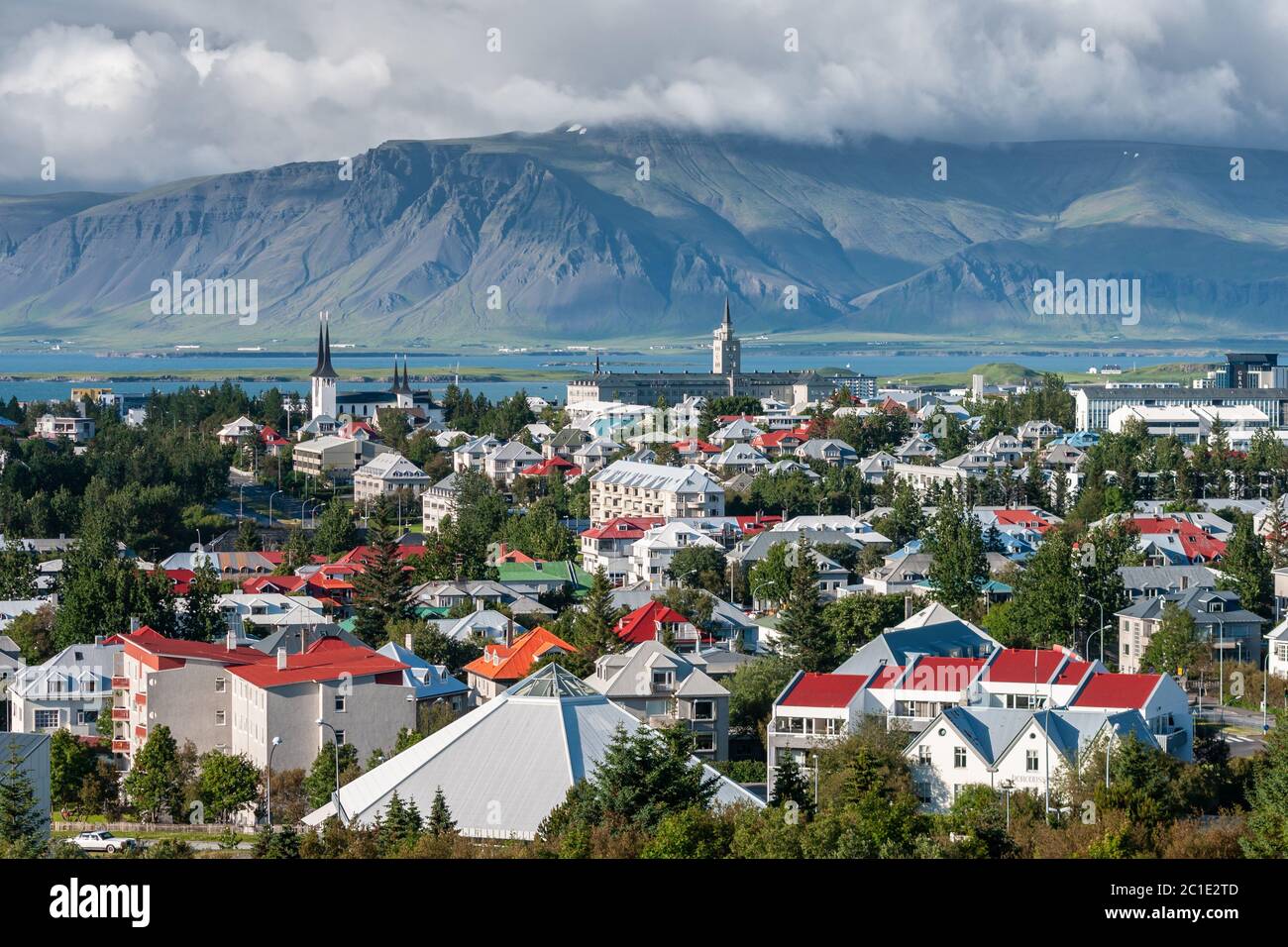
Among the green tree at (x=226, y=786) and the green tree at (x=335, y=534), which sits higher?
the green tree at (x=335, y=534)

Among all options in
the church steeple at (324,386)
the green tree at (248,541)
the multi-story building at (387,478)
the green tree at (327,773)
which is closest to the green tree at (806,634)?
the green tree at (327,773)

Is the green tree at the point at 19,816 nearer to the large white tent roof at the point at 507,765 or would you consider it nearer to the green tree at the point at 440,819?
the large white tent roof at the point at 507,765

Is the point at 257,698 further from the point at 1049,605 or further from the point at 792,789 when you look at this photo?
the point at 1049,605

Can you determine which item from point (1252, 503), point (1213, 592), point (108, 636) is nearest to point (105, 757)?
point (108, 636)

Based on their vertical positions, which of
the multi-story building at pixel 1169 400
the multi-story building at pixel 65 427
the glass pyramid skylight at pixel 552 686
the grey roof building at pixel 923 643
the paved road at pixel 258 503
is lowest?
the grey roof building at pixel 923 643

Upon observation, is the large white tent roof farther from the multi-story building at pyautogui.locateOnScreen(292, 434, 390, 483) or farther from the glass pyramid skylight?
the multi-story building at pyautogui.locateOnScreen(292, 434, 390, 483)

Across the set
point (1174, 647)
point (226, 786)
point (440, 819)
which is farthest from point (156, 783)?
point (1174, 647)
